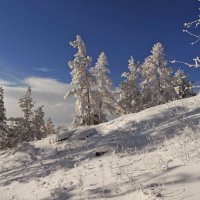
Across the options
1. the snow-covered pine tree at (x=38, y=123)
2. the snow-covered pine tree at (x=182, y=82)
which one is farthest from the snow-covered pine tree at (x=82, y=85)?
the snow-covered pine tree at (x=182, y=82)

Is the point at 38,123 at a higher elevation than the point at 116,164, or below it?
higher

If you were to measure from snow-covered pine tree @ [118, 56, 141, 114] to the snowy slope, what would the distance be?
3191 cm

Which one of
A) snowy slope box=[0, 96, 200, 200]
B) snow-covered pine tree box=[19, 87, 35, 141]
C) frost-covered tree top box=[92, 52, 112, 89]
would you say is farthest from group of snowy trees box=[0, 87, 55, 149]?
snowy slope box=[0, 96, 200, 200]

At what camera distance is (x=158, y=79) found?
53.4 m

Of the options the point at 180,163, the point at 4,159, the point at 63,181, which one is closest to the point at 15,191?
the point at 63,181

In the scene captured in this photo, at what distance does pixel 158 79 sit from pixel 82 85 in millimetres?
14392

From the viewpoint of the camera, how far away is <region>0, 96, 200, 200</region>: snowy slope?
26.4 feet

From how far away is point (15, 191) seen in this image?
12.3 meters

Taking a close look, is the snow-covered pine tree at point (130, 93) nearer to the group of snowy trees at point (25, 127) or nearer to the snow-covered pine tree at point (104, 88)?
the snow-covered pine tree at point (104, 88)

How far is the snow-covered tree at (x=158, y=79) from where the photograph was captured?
174ft

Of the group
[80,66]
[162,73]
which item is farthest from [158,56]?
[80,66]

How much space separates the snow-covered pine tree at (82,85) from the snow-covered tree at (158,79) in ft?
39.3

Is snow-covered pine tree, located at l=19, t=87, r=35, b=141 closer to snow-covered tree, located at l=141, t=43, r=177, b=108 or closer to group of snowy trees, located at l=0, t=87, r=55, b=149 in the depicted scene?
group of snowy trees, located at l=0, t=87, r=55, b=149

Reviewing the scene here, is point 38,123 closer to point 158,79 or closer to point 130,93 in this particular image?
point 130,93
